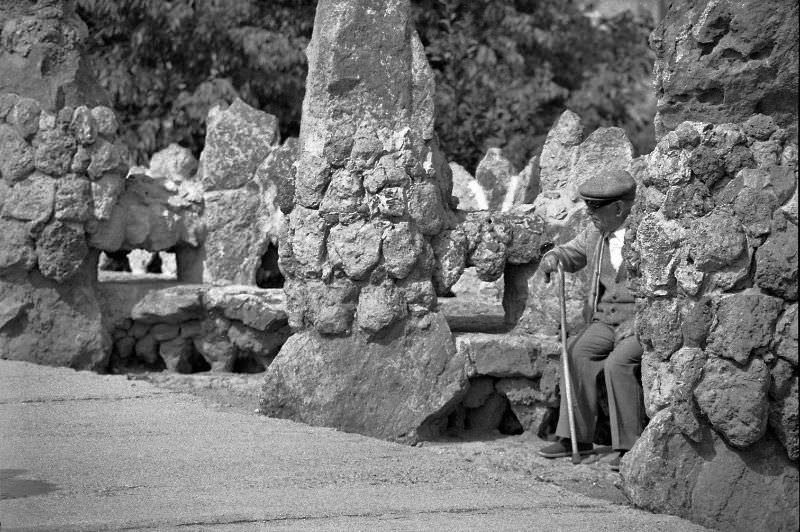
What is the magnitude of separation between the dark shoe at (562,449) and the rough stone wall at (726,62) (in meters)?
1.85

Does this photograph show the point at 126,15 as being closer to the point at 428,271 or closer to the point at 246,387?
the point at 246,387

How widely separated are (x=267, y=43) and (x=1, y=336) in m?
5.25

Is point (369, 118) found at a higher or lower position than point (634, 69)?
lower

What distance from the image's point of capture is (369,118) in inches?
285

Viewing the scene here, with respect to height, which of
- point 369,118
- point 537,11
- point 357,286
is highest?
point 537,11

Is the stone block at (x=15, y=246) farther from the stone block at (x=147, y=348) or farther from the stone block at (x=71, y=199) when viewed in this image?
the stone block at (x=147, y=348)

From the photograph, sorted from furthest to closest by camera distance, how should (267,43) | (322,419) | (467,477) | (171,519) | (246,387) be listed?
(267,43) → (246,387) → (322,419) → (467,477) → (171,519)

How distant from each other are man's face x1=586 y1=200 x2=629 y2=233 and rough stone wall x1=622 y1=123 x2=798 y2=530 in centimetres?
122

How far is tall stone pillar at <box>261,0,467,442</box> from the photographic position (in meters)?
7.05

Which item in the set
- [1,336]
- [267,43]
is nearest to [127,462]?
[1,336]

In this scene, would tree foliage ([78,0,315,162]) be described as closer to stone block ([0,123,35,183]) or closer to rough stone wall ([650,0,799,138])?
stone block ([0,123,35,183])

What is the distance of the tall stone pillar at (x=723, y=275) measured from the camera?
16.9 ft

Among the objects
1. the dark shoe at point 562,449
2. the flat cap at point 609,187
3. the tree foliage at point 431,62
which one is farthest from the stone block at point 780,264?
the tree foliage at point 431,62

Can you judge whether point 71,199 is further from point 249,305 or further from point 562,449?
point 562,449
